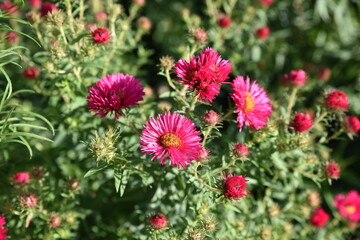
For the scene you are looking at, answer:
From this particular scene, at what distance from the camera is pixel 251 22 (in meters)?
2.73

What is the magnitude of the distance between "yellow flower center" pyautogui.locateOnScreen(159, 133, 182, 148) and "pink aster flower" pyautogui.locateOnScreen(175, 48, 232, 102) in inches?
6.5

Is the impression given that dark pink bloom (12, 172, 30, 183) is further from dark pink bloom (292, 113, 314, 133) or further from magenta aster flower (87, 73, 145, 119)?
dark pink bloom (292, 113, 314, 133)

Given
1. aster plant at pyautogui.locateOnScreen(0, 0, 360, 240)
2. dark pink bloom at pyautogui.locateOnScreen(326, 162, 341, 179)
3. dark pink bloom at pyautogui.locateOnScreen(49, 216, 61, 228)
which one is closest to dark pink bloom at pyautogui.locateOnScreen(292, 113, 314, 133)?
aster plant at pyautogui.locateOnScreen(0, 0, 360, 240)

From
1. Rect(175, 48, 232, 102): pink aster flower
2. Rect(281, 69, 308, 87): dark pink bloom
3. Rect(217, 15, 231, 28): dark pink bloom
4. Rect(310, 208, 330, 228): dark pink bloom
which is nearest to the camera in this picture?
Rect(175, 48, 232, 102): pink aster flower


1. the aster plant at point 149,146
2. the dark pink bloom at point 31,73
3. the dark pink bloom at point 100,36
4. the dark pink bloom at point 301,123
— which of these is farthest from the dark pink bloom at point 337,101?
the dark pink bloom at point 31,73

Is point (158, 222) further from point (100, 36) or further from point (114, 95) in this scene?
point (100, 36)

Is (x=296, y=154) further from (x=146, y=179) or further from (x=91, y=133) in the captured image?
(x=91, y=133)

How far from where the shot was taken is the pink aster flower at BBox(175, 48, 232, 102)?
1163 mm

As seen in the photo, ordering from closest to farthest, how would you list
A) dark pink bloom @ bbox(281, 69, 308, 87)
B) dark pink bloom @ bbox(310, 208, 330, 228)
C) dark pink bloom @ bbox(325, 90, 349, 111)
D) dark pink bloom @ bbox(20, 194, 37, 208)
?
dark pink bloom @ bbox(20, 194, 37, 208)
dark pink bloom @ bbox(325, 90, 349, 111)
dark pink bloom @ bbox(281, 69, 308, 87)
dark pink bloom @ bbox(310, 208, 330, 228)

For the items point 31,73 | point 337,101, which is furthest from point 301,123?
point 31,73

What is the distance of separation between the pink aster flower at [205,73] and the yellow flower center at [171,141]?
0.16 meters

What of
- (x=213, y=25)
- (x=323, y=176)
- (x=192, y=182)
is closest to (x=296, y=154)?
(x=323, y=176)

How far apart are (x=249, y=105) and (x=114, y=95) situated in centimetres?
50

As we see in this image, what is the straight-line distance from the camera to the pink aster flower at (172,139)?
1.18 m
